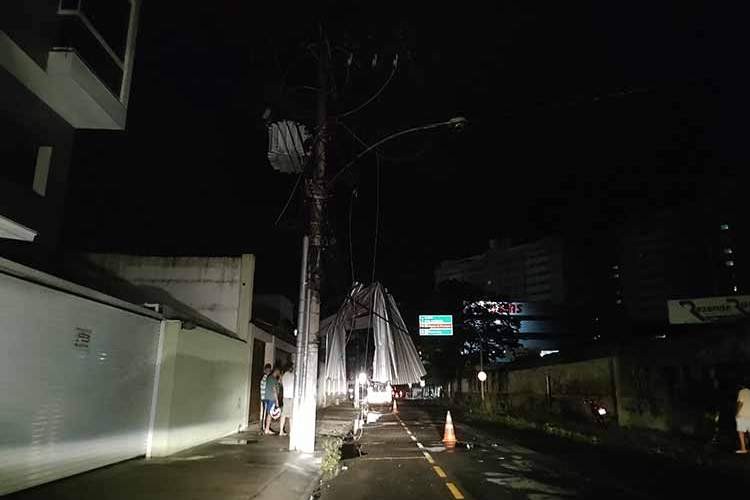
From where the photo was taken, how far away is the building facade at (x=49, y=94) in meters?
10.1

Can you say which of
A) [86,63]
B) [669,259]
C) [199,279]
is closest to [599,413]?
[199,279]

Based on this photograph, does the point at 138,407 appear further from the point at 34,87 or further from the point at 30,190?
the point at 34,87

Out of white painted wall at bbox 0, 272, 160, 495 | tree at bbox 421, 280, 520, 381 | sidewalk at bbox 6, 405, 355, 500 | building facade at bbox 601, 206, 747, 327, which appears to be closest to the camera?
white painted wall at bbox 0, 272, 160, 495

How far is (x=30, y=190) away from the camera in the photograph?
11.2 m

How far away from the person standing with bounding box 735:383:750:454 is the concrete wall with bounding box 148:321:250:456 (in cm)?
1157

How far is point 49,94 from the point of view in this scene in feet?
36.9

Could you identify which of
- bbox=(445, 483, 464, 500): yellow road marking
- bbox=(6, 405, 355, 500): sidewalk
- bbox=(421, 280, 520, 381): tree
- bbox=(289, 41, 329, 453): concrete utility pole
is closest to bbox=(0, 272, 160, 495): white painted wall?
bbox=(6, 405, 355, 500): sidewalk

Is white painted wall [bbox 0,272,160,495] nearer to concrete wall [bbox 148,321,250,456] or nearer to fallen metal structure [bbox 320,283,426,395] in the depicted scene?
concrete wall [bbox 148,321,250,456]

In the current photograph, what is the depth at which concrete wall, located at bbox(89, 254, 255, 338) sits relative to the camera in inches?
639

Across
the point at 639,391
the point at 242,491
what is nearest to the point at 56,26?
the point at 242,491

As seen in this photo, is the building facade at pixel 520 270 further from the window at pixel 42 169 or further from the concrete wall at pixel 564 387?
the window at pixel 42 169

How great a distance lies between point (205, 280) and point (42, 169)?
225 inches

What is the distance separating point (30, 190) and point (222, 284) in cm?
618

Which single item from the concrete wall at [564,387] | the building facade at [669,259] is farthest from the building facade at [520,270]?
the concrete wall at [564,387]
